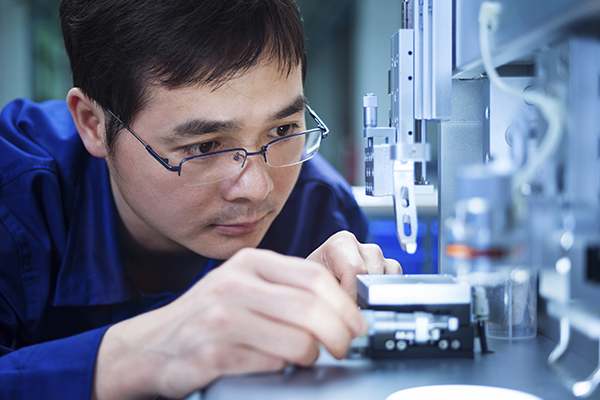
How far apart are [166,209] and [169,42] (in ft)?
0.92

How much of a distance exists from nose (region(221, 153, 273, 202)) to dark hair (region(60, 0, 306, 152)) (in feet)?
0.46

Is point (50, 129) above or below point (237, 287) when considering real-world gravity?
above

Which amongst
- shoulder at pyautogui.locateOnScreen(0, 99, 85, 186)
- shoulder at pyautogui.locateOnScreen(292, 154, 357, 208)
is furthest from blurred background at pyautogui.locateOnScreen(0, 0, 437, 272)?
shoulder at pyautogui.locateOnScreen(0, 99, 85, 186)

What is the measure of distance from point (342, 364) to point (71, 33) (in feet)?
2.62

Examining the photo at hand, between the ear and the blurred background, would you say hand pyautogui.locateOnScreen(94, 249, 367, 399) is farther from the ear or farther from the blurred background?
the blurred background

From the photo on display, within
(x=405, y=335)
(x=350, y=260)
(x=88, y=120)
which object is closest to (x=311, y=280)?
(x=405, y=335)

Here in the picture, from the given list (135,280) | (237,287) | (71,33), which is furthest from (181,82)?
(135,280)

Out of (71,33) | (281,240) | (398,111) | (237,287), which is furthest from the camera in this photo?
(281,240)

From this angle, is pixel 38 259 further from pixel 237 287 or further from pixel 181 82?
pixel 237 287

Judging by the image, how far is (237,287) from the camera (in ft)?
1.75

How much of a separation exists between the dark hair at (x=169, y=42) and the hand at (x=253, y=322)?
386 millimetres

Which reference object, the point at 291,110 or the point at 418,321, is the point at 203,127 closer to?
the point at 291,110

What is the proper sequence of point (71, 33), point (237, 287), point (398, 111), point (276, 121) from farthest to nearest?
point (71, 33) → point (276, 121) → point (398, 111) → point (237, 287)

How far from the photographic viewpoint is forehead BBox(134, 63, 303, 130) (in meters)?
0.80
